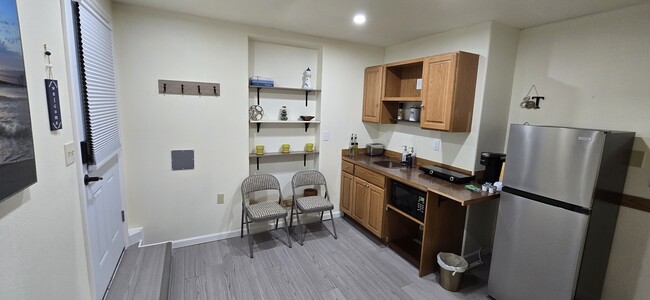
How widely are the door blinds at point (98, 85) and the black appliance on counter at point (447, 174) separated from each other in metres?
2.80

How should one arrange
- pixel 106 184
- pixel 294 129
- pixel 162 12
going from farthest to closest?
1. pixel 294 129
2. pixel 162 12
3. pixel 106 184

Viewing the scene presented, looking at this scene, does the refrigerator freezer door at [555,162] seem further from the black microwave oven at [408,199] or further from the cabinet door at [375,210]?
the cabinet door at [375,210]

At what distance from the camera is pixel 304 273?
2.63 m

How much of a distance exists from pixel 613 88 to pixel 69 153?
3.71 m

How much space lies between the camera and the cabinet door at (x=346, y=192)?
363cm

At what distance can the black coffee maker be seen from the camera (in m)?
2.46

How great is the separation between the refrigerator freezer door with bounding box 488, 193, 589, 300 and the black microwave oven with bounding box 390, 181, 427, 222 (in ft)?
2.11

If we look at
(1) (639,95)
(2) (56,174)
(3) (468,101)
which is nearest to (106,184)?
(2) (56,174)

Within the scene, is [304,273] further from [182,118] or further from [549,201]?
[549,201]

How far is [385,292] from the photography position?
2.39m

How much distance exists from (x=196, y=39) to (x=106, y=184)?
1.57m

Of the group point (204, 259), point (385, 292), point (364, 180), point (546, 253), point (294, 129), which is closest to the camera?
point (546, 253)

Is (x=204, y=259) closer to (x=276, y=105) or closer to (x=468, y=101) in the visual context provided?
(x=276, y=105)

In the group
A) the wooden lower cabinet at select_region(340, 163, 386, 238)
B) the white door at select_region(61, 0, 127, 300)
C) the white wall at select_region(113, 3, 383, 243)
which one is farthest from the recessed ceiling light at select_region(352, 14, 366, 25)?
the white door at select_region(61, 0, 127, 300)
